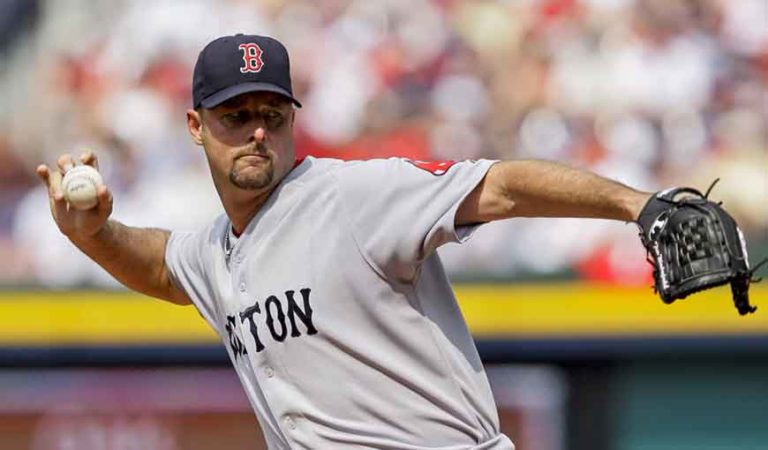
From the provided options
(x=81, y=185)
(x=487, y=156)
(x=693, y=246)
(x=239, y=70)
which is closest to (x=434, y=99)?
(x=487, y=156)

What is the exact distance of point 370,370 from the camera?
3.57 metres

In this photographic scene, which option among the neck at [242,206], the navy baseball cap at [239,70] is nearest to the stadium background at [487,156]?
the neck at [242,206]

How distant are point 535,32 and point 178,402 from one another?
2.69 m

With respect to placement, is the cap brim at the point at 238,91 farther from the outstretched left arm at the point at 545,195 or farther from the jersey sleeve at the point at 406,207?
the outstretched left arm at the point at 545,195

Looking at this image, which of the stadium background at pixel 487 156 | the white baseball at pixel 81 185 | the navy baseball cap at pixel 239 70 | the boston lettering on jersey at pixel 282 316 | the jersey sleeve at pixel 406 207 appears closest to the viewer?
the jersey sleeve at pixel 406 207

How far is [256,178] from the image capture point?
3.70 m

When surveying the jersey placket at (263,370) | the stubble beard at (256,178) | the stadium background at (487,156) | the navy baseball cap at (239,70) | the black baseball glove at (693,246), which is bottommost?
the black baseball glove at (693,246)

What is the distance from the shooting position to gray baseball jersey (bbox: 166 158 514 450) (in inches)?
139

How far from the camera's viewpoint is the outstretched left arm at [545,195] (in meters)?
3.21

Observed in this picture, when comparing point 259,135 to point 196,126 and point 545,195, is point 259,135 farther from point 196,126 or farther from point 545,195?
point 545,195

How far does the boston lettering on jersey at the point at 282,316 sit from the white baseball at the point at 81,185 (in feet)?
1.78

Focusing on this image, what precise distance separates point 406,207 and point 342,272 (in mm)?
217

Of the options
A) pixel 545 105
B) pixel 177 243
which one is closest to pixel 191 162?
pixel 545 105

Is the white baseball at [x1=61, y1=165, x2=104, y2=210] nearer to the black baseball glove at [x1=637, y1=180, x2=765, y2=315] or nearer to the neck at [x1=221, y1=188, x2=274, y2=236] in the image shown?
the neck at [x1=221, y1=188, x2=274, y2=236]
